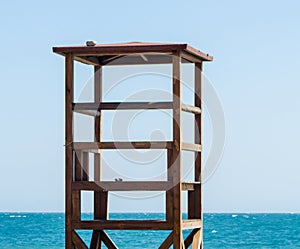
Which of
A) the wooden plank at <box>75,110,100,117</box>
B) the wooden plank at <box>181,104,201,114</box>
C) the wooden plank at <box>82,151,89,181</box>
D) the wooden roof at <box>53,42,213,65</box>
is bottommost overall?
the wooden plank at <box>82,151,89,181</box>

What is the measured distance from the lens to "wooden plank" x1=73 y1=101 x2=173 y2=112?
56.8 feet

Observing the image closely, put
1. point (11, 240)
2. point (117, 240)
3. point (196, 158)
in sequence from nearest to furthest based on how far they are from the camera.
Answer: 1. point (196, 158)
2. point (117, 240)
3. point (11, 240)

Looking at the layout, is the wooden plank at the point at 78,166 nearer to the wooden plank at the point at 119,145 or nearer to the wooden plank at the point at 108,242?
the wooden plank at the point at 119,145

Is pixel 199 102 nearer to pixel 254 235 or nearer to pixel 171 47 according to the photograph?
pixel 171 47

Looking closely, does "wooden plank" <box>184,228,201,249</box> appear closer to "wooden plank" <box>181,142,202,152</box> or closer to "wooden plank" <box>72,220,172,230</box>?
"wooden plank" <box>72,220,172,230</box>

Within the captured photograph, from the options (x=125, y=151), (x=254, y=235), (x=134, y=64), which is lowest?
(x=254, y=235)

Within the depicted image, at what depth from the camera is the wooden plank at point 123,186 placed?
56.2ft

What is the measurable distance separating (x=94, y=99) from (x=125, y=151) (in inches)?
54.3

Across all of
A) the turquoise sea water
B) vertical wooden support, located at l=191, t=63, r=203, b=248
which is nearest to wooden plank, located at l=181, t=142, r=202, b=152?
vertical wooden support, located at l=191, t=63, r=203, b=248

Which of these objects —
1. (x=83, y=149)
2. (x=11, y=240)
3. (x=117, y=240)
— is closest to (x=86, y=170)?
(x=83, y=149)

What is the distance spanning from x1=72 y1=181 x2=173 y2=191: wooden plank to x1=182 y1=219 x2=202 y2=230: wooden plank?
0.74m

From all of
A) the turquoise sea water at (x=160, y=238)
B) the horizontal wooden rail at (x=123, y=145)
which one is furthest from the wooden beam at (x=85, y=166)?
the turquoise sea water at (x=160, y=238)

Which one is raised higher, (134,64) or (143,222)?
(134,64)

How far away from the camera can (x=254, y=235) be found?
7119cm
